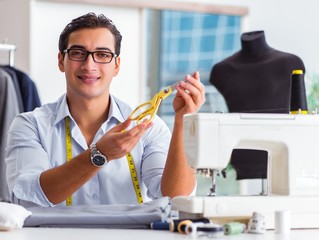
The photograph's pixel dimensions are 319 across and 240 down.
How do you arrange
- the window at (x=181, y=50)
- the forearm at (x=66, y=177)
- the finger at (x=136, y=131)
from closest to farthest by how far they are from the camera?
the finger at (x=136, y=131) < the forearm at (x=66, y=177) < the window at (x=181, y=50)

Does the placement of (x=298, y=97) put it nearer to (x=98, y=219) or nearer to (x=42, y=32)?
(x=98, y=219)

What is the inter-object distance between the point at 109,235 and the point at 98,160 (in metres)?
0.44

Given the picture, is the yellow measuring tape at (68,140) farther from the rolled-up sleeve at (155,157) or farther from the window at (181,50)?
the window at (181,50)

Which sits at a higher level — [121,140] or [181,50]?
[181,50]

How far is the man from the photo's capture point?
2.40m

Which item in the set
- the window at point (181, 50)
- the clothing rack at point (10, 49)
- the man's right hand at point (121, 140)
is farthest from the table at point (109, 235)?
the window at point (181, 50)

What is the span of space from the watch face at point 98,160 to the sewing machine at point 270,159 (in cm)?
29

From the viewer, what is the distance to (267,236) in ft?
5.97

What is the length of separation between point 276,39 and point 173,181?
9.79 feet

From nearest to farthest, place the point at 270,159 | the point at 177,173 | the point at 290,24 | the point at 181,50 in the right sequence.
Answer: the point at 270,159, the point at 177,173, the point at 181,50, the point at 290,24

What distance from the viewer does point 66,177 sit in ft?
7.43

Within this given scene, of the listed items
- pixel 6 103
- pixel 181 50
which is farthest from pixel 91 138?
pixel 181 50

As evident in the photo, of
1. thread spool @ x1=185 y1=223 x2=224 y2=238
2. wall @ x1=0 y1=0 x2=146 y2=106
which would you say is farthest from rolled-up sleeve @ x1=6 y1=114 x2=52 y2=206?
wall @ x1=0 y1=0 x2=146 y2=106

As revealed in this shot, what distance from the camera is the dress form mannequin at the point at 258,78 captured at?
422 centimetres
